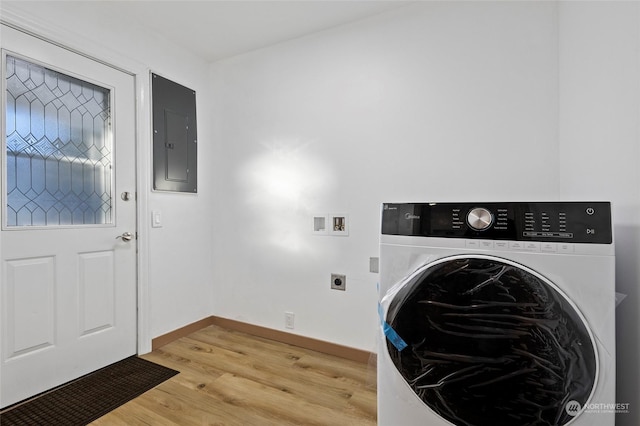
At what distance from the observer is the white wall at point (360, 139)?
1619 millimetres

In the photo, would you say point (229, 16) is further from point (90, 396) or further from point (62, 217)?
point (90, 396)

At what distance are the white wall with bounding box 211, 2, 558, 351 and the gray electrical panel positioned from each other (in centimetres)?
22

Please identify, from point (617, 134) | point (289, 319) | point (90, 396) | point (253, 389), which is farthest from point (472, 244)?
point (90, 396)

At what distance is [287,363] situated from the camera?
6.44 ft

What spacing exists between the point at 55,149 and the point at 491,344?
230 cm

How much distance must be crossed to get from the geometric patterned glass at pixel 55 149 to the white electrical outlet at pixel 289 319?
139 centimetres

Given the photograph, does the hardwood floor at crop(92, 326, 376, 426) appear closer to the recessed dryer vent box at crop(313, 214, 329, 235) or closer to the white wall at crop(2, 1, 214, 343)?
the white wall at crop(2, 1, 214, 343)

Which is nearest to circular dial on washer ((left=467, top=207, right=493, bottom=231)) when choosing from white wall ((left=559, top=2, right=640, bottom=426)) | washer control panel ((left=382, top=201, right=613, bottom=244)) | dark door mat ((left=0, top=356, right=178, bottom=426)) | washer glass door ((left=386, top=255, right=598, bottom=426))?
washer control panel ((left=382, top=201, right=613, bottom=244))

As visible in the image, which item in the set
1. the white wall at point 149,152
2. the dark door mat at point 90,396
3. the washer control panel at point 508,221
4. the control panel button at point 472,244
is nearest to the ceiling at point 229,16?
the white wall at point 149,152

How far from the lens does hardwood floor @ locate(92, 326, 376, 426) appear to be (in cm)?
145

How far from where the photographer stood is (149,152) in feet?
7.04

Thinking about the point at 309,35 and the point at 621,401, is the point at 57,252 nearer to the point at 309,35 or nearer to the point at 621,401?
the point at 309,35

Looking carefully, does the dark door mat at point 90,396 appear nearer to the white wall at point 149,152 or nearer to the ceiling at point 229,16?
the white wall at point 149,152

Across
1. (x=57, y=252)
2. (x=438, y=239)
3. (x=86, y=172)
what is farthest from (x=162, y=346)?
(x=438, y=239)
